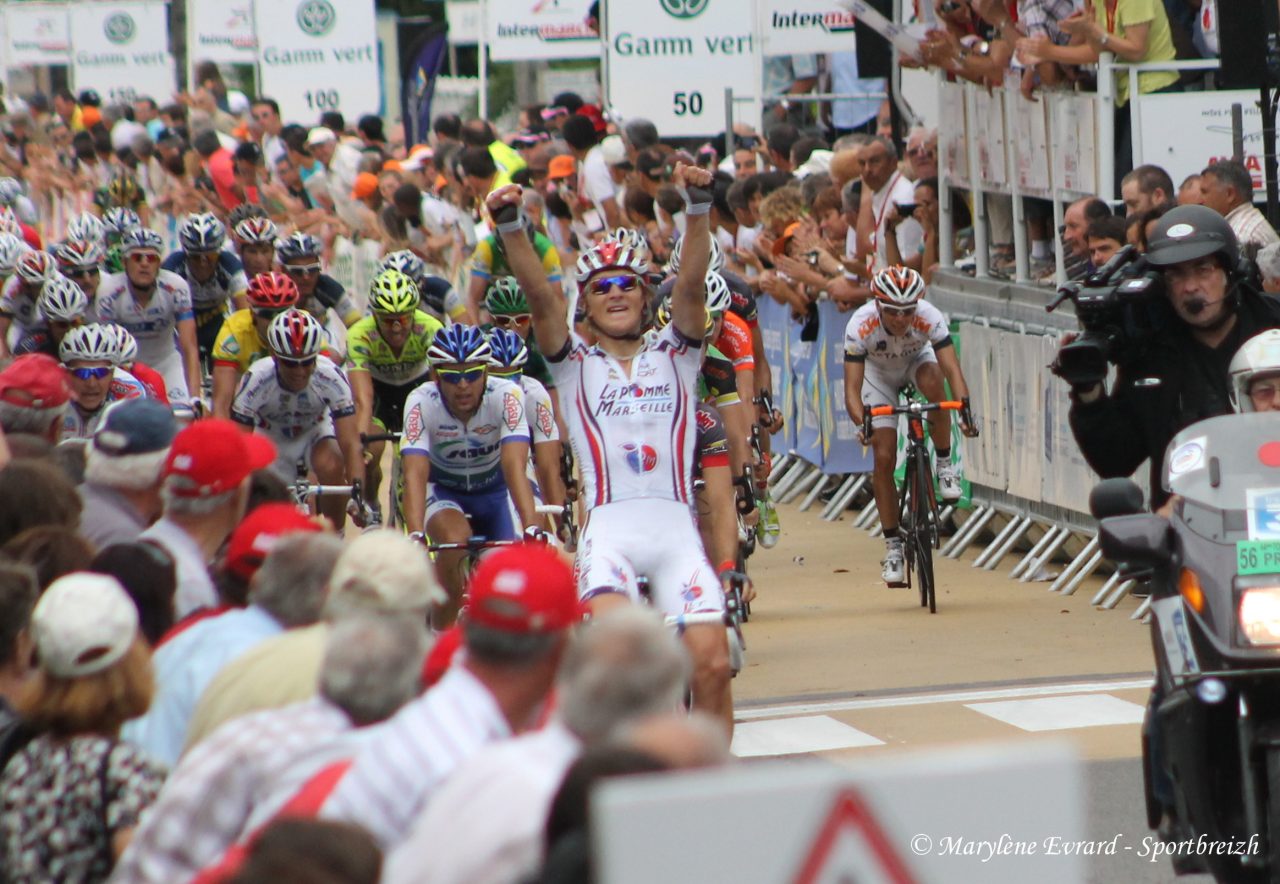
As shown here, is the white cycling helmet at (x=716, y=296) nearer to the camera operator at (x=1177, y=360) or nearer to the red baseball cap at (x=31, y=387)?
the red baseball cap at (x=31, y=387)

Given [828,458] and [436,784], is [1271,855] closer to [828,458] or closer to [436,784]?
[436,784]

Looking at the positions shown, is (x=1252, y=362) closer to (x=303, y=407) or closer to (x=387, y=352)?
(x=303, y=407)

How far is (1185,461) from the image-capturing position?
655 cm

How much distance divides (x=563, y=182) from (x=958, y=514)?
22.6 feet

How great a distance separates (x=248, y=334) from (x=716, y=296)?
330cm

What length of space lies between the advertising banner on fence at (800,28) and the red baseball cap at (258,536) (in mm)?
17517

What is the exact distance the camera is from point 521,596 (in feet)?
14.1

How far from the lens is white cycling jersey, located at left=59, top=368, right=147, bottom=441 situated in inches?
486

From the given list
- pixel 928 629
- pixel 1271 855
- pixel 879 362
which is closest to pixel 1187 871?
pixel 1271 855

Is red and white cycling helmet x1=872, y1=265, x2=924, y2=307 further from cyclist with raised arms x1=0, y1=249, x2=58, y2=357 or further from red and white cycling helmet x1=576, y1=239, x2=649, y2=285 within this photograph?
red and white cycling helmet x1=576, y1=239, x2=649, y2=285

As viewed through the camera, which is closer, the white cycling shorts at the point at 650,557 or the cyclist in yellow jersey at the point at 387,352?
the white cycling shorts at the point at 650,557

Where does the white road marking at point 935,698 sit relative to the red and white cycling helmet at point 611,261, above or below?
below

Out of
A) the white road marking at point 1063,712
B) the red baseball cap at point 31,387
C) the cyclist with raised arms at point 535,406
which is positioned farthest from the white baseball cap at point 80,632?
the cyclist with raised arms at point 535,406

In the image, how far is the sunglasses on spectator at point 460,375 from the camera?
11258 mm
